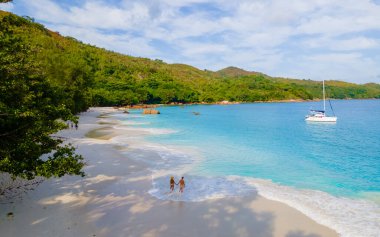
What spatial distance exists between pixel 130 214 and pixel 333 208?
13.5 m

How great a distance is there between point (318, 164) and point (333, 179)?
6.82 metres

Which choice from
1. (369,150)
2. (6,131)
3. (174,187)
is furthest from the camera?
(369,150)

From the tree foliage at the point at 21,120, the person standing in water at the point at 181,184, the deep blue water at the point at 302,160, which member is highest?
the tree foliage at the point at 21,120

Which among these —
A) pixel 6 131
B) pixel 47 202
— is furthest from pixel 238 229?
pixel 6 131

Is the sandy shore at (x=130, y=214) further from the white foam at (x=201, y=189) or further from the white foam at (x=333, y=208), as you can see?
the white foam at (x=333, y=208)

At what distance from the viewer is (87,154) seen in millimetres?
32500

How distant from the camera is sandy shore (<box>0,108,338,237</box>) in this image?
1537cm

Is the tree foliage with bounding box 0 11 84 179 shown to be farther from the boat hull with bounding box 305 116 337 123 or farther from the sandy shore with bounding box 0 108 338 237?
the boat hull with bounding box 305 116 337 123

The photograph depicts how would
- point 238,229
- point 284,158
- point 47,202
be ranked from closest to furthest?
1. point 238,229
2. point 47,202
3. point 284,158

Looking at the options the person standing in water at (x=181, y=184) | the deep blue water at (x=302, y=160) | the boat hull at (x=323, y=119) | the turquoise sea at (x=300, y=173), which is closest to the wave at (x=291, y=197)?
the turquoise sea at (x=300, y=173)

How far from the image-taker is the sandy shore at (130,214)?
15367 mm

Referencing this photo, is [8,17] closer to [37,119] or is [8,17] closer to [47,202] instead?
[37,119]

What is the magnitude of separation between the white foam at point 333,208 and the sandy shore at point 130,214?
101cm

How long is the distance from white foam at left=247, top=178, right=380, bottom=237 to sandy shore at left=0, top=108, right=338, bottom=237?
1.01 metres
